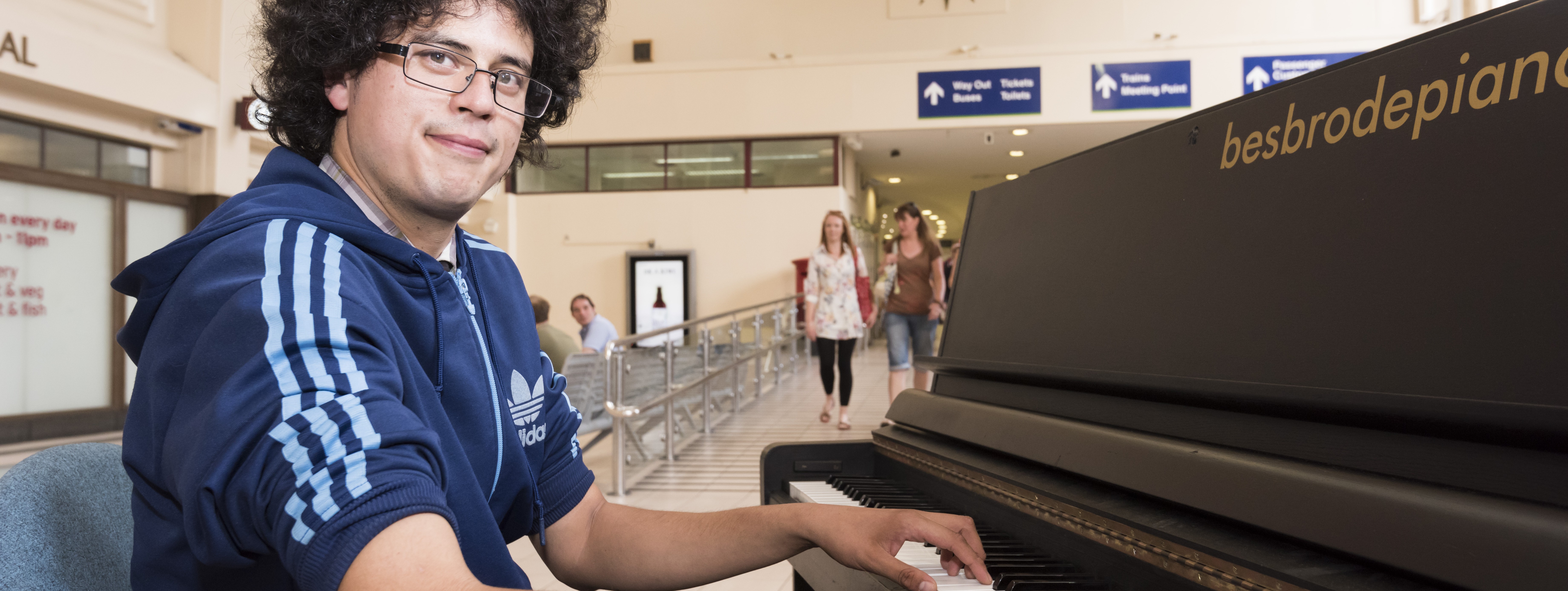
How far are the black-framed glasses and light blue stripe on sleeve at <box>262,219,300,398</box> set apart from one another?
304 mm

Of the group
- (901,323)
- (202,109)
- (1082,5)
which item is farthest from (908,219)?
(1082,5)

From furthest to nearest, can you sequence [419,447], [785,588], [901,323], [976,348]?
[901,323]
[785,588]
[976,348]
[419,447]

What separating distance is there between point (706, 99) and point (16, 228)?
25.6ft

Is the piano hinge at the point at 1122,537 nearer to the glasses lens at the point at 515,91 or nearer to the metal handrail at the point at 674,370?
the glasses lens at the point at 515,91

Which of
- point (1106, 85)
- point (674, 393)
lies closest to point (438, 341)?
point (674, 393)

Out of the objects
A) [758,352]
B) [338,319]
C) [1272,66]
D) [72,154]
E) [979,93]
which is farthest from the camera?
[979,93]

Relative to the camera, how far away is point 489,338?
3.68 feet

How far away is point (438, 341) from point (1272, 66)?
1232cm

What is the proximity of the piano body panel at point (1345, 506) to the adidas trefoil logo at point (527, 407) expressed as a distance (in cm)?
67

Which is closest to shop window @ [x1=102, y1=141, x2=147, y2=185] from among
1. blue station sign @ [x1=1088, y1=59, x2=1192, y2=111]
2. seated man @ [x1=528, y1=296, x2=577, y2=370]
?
seated man @ [x1=528, y1=296, x2=577, y2=370]

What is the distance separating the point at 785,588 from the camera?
310cm

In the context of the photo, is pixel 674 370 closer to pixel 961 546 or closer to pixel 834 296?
pixel 834 296

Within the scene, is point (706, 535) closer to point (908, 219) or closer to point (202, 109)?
point (908, 219)

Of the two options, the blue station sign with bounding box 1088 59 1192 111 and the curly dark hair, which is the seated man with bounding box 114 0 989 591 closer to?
the curly dark hair
